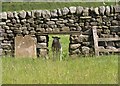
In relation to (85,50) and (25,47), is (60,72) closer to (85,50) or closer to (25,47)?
(25,47)

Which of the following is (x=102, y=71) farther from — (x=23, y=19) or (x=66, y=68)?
(x=23, y=19)

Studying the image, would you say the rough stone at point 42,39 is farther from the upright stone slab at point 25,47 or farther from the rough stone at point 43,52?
the upright stone slab at point 25,47

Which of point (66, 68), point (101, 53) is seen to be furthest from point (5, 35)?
point (66, 68)

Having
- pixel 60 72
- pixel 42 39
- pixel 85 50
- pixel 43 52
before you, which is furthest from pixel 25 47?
pixel 60 72

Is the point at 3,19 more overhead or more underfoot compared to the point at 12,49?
more overhead

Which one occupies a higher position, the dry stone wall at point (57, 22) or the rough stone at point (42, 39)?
the dry stone wall at point (57, 22)

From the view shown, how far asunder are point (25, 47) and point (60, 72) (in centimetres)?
436

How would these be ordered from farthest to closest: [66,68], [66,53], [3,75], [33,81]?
[66,53] → [66,68] → [3,75] → [33,81]

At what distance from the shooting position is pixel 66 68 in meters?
9.88

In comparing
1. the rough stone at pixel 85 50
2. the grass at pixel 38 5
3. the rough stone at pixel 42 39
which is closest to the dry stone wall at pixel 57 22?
the rough stone at pixel 42 39

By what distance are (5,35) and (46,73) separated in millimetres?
5908

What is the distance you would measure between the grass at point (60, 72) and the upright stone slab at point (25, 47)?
1996mm

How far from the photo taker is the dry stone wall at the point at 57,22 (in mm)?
14602

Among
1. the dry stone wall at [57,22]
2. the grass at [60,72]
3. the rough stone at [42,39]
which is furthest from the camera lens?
the dry stone wall at [57,22]
